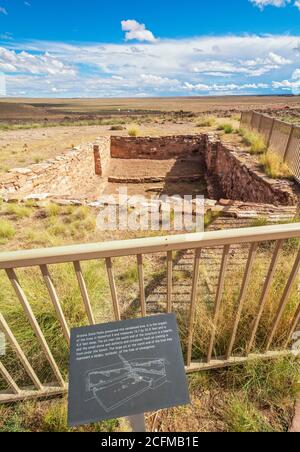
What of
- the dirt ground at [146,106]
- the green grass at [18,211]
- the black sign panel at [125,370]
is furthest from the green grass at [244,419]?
the dirt ground at [146,106]

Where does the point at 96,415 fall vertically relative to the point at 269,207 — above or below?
above

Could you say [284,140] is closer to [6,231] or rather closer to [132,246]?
[6,231]

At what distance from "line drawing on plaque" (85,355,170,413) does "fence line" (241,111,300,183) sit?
625cm

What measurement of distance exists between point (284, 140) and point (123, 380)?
8.11 meters

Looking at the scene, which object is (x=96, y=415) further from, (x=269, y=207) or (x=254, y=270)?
(x=269, y=207)

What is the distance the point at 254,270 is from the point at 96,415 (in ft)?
6.68

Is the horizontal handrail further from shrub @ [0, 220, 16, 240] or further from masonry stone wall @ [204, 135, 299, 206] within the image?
masonry stone wall @ [204, 135, 299, 206]

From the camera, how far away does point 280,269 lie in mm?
2580

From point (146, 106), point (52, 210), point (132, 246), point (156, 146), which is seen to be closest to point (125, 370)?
point (132, 246)

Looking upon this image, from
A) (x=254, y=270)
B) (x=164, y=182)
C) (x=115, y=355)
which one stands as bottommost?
(x=164, y=182)

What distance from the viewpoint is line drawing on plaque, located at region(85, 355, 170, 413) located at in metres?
1.11

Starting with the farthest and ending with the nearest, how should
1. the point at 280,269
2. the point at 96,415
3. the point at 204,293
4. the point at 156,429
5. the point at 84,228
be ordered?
1. the point at 84,228
2. the point at 204,293
3. the point at 280,269
4. the point at 156,429
5. the point at 96,415

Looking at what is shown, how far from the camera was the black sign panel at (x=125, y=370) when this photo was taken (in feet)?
3.61

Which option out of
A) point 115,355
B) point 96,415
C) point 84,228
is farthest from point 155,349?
point 84,228
